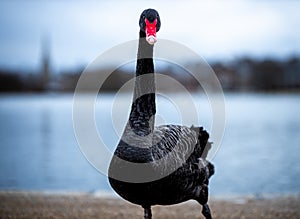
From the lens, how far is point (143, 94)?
13.5ft

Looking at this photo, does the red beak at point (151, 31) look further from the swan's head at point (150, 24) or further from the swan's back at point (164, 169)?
the swan's back at point (164, 169)

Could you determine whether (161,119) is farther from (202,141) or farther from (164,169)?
(164,169)

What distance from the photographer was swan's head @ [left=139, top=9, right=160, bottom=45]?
3.80m

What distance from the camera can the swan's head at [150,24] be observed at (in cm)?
380

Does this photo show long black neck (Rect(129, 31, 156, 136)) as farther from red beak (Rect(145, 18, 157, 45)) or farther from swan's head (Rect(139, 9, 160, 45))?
red beak (Rect(145, 18, 157, 45))

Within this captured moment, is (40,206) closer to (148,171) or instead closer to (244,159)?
(148,171)

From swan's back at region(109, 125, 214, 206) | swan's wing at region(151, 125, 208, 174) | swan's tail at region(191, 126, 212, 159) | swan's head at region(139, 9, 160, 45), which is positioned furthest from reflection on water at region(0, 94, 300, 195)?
swan's head at region(139, 9, 160, 45)

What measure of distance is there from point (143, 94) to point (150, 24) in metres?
0.60

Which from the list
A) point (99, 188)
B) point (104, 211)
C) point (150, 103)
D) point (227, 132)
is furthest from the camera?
point (227, 132)

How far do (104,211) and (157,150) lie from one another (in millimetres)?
2454

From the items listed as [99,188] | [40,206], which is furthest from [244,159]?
[40,206]

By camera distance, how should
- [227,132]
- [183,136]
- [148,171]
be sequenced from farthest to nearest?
[227,132]
[183,136]
[148,171]

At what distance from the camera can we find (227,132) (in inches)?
672

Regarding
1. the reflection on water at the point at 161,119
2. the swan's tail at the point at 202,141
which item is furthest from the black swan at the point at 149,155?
the reflection on water at the point at 161,119
